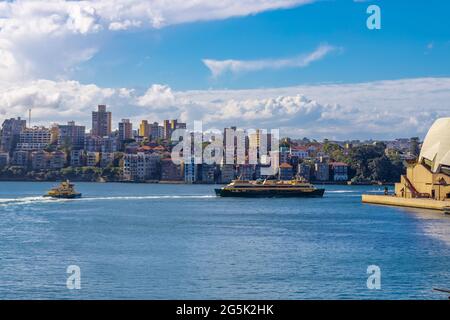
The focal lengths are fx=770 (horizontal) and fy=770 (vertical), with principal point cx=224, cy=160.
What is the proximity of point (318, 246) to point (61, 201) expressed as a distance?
694 inches

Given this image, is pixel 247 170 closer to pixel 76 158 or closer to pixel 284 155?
pixel 284 155

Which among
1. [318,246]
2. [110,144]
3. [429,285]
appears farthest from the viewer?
[110,144]

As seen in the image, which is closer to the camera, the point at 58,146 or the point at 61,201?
the point at 61,201

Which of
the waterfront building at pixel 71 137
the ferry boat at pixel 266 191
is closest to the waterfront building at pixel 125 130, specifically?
the waterfront building at pixel 71 137

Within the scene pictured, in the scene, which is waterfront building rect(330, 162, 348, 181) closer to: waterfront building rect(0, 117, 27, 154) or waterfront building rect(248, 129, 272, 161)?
waterfront building rect(248, 129, 272, 161)

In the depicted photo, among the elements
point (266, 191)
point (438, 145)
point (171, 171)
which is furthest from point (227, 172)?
point (438, 145)

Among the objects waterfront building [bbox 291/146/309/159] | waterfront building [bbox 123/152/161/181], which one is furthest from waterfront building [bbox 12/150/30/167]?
waterfront building [bbox 291/146/309/159]

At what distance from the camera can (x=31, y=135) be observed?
73.4 metres

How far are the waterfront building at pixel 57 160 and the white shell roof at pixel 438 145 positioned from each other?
40.4 meters

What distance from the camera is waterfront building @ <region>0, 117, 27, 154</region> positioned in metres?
72.0

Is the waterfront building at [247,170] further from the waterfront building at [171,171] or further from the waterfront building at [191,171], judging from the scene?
the waterfront building at [171,171]

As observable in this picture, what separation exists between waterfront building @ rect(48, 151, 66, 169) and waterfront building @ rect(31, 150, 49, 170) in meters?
0.46
